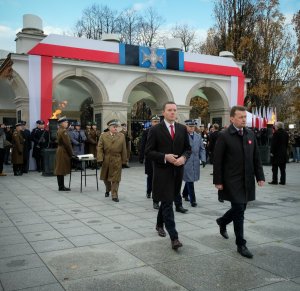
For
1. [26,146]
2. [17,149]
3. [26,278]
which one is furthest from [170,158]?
[26,146]

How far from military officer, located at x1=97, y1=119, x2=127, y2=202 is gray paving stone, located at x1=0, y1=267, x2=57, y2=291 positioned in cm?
427

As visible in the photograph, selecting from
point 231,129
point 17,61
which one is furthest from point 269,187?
point 17,61

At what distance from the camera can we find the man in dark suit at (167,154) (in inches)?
192

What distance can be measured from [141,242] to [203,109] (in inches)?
1190

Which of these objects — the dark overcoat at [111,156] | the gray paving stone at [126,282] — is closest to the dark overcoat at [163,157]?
the gray paving stone at [126,282]

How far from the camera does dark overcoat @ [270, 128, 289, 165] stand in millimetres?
11406

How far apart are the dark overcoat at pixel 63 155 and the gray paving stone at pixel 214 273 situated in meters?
5.89

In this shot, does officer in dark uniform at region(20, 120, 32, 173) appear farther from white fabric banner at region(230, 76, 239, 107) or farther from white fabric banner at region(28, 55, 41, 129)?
white fabric banner at region(230, 76, 239, 107)

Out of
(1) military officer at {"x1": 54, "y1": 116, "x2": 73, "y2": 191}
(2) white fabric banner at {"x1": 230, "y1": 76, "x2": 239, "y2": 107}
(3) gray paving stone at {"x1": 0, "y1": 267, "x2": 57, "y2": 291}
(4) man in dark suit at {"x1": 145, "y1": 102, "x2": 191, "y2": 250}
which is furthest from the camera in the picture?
(2) white fabric banner at {"x1": 230, "y1": 76, "x2": 239, "y2": 107}

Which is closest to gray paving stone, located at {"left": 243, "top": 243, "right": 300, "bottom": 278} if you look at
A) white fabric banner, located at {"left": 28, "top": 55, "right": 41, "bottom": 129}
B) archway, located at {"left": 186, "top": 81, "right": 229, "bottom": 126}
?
white fabric banner, located at {"left": 28, "top": 55, "right": 41, "bottom": 129}

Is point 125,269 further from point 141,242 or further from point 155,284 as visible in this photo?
point 141,242

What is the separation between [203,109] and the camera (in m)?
34.6

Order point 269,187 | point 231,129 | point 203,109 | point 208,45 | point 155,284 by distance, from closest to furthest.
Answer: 1. point 155,284
2. point 231,129
3. point 269,187
4. point 208,45
5. point 203,109

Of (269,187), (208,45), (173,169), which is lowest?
(269,187)
